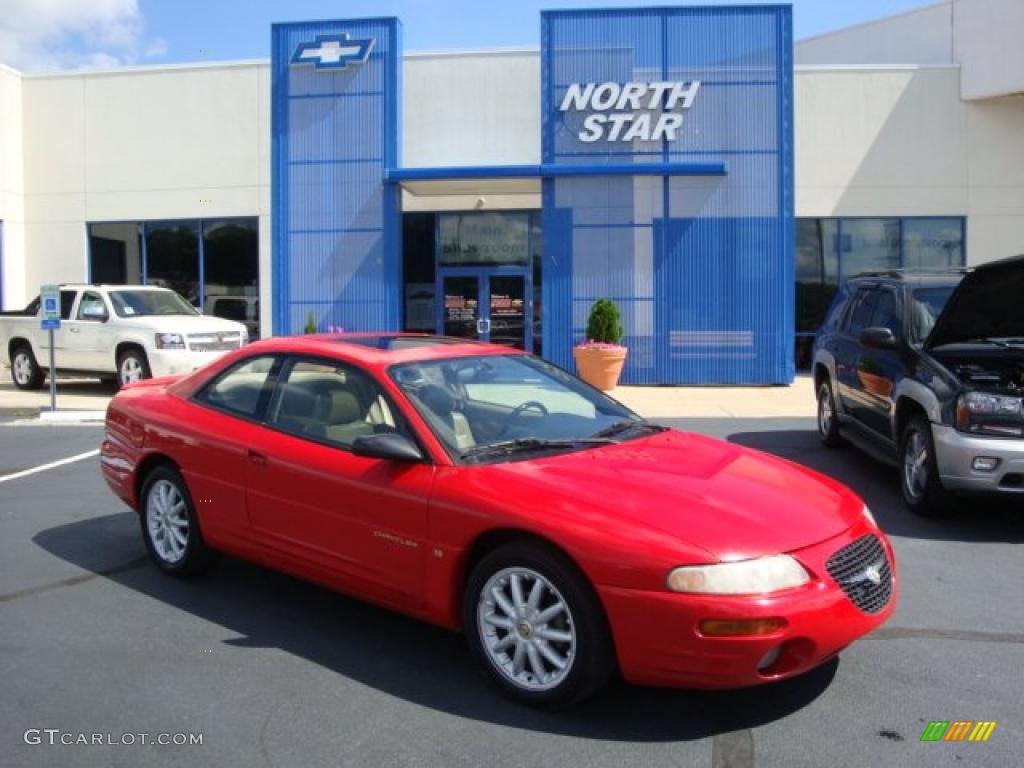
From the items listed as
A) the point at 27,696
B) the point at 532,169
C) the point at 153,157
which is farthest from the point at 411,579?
the point at 153,157

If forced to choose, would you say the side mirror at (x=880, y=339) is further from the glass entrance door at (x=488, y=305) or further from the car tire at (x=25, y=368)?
the car tire at (x=25, y=368)

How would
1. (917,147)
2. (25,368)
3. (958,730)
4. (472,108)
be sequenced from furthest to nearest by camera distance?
(472,108) < (917,147) < (25,368) < (958,730)

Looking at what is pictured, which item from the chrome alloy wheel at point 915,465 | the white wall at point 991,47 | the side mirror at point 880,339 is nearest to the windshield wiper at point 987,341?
the side mirror at point 880,339

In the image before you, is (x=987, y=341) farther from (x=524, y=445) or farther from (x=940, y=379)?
(x=524, y=445)

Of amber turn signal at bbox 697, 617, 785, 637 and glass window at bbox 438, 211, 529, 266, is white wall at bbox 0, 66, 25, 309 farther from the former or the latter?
amber turn signal at bbox 697, 617, 785, 637

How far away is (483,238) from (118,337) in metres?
8.28

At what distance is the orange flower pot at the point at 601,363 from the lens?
1628 centimetres

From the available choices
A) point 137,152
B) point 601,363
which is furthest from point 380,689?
point 137,152

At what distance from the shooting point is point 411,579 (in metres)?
4.18

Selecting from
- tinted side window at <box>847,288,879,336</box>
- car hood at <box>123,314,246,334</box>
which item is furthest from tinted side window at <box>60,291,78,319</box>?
tinted side window at <box>847,288,879,336</box>

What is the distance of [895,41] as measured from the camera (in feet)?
69.9

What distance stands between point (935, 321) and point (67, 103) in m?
19.9

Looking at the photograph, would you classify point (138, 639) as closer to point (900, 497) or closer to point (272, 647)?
point (272, 647)

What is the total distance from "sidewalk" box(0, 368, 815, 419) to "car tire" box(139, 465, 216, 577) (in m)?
8.68
